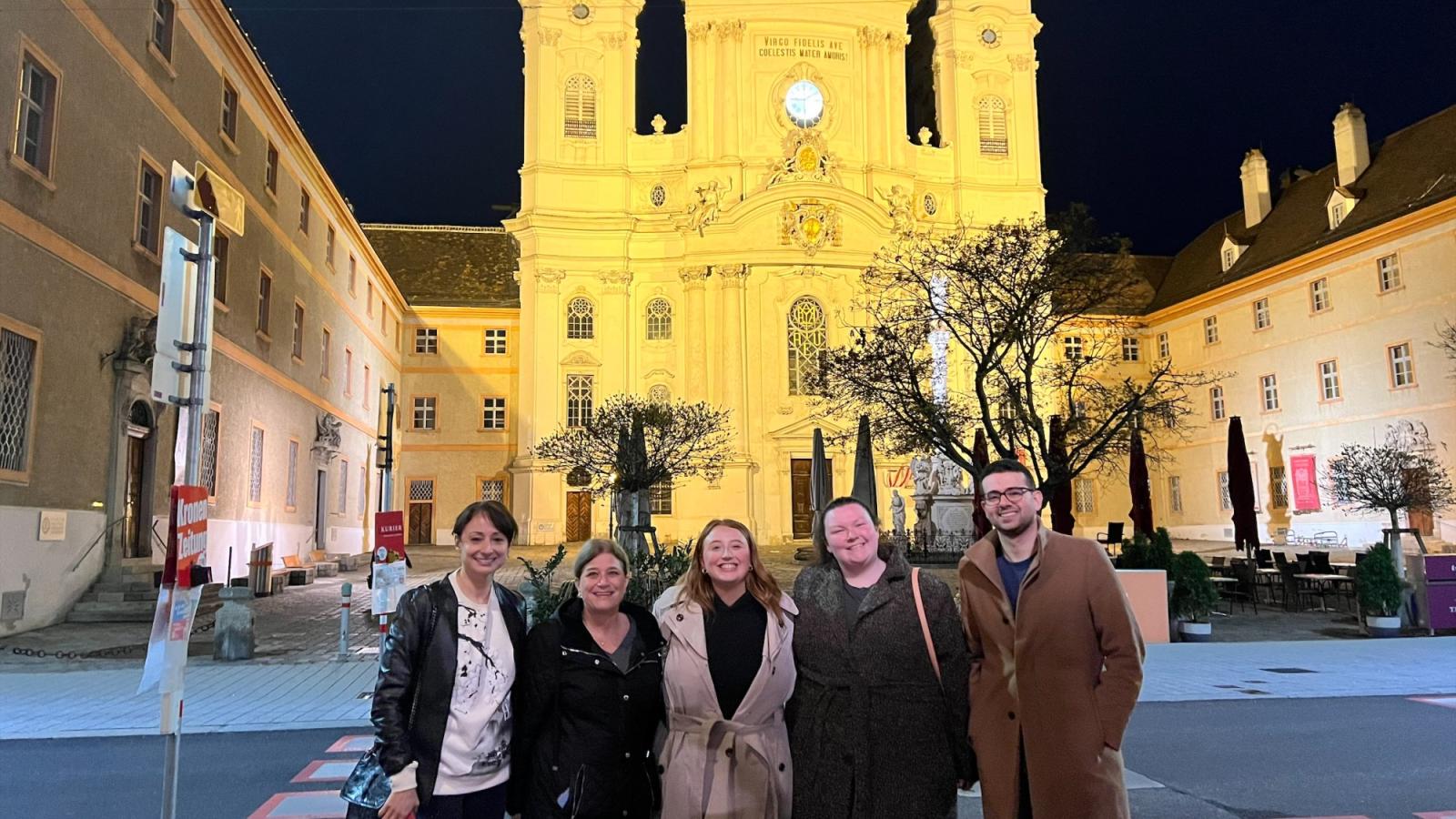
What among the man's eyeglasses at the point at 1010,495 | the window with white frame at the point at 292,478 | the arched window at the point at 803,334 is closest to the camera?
the man's eyeglasses at the point at 1010,495

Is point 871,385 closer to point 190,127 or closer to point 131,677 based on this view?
point 131,677

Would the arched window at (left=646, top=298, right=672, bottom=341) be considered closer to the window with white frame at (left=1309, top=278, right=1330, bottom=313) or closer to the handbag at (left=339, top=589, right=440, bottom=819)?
the window with white frame at (left=1309, top=278, right=1330, bottom=313)

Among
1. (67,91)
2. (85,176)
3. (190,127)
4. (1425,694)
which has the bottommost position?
(1425,694)

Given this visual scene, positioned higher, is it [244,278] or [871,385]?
[244,278]

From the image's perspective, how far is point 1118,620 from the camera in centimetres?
338

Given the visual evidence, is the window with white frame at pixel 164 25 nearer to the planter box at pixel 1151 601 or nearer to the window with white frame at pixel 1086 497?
the planter box at pixel 1151 601

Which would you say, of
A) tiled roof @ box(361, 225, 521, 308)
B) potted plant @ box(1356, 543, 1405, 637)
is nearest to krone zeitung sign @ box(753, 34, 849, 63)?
tiled roof @ box(361, 225, 521, 308)

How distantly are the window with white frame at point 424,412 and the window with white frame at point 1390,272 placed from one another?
37677 millimetres

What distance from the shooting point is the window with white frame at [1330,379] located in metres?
32.5

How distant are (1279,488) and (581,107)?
3303 cm

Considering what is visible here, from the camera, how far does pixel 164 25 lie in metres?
16.6

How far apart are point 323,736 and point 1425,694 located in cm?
1047

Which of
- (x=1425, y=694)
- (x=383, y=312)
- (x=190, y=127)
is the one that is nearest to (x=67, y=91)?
(x=190, y=127)

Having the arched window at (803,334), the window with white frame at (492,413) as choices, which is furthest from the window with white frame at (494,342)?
the arched window at (803,334)
